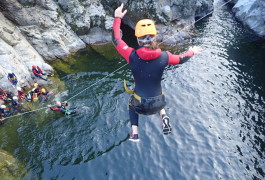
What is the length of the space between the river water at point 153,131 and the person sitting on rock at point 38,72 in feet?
5.85

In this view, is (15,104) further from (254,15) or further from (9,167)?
(254,15)

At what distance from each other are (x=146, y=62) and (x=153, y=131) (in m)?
11.5

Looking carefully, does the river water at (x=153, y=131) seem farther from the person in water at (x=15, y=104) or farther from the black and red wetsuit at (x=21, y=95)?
the black and red wetsuit at (x=21, y=95)

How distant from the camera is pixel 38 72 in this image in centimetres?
2023

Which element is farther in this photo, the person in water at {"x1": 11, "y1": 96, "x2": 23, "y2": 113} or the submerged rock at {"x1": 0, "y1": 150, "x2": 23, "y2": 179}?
the person in water at {"x1": 11, "y1": 96, "x2": 23, "y2": 113}

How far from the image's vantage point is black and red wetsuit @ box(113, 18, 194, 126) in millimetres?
5516

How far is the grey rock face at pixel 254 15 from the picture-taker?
98.9 ft

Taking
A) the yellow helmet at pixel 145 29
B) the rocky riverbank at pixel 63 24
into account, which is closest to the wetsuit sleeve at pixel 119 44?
the yellow helmet at pixel 145 29

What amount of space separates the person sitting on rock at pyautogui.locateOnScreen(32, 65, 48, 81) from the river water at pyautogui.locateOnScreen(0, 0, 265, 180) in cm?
178

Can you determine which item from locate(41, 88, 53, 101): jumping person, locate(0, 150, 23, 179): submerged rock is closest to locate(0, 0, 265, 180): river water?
locate(0, 150, 23, 179): submerged rock

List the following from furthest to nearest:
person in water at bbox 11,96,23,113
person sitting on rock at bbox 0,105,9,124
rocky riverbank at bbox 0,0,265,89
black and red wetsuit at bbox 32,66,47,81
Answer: rocky riverbank at bbox 0,0,265,89 → black and red wetsuit at bbox 32,66,47,81 → person in water at bbox 11,96,23,113 → person sitting on rock at bbox 0,105,9,124

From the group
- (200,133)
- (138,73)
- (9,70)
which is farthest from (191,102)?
(9,70)

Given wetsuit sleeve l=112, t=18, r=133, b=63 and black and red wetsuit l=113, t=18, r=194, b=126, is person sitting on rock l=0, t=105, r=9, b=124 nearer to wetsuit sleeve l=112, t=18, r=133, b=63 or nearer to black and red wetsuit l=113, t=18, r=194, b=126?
black and red wetsuit l=113, t=18, r=194, b=126

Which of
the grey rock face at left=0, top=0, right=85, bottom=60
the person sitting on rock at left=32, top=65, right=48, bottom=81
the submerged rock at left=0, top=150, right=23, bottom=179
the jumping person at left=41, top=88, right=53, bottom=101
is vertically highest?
the grey rock face at left=0, top=0, right=85, bottom=60
